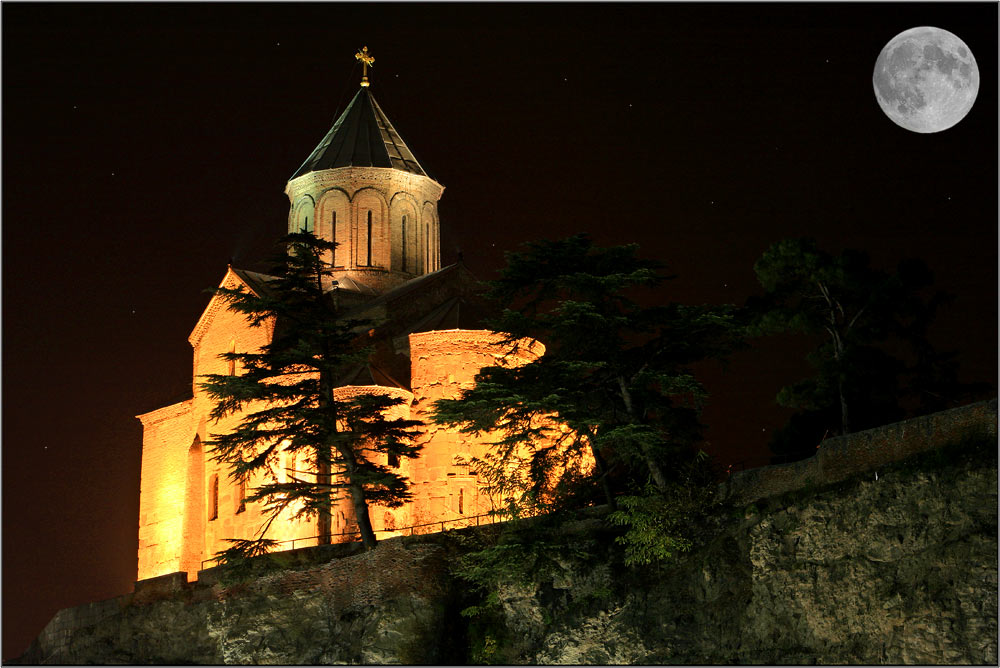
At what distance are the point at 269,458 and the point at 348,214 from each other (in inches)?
500

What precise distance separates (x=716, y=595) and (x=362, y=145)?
21.7m

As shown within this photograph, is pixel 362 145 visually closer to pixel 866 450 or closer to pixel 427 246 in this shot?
pixel 427 246

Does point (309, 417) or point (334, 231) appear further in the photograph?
point (334, 231)

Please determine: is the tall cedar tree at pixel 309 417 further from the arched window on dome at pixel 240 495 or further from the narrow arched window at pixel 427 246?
the narrow arched window at pixel 427 246

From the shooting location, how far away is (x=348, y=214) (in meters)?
38.5

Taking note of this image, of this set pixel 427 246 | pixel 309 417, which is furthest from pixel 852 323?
pixel 427 246

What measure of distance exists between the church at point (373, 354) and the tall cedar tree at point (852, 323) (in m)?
5.22

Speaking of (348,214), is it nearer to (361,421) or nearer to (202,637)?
(361,421)

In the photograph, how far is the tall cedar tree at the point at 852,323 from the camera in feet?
83.9

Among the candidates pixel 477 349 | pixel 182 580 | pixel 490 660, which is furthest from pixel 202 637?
pixel 477 349

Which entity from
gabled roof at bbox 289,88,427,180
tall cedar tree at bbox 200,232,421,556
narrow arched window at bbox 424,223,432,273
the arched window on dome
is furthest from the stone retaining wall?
gabled roof at bbox 289,88,427,180

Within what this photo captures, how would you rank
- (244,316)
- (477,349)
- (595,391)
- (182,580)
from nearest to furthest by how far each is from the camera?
1. (595,391)
2. (182,580)
3. (477,349)
4. (244,316)

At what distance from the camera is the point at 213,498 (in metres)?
34.6

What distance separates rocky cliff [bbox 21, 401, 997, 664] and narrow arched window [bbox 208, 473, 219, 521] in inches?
249
